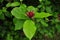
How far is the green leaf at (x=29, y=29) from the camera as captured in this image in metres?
1.17

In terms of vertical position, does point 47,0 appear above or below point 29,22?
below

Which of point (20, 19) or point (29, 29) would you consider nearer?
point (29, 29)

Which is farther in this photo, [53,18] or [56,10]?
[56,10]

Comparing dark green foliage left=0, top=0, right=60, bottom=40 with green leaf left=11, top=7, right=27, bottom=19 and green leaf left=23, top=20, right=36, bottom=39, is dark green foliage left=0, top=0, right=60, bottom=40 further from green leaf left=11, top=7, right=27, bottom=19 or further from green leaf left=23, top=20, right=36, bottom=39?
green leaf left=23, top=20, right=36, bottom=39

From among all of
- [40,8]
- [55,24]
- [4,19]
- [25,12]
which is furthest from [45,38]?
[25,12]

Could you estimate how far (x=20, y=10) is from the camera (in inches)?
51.3

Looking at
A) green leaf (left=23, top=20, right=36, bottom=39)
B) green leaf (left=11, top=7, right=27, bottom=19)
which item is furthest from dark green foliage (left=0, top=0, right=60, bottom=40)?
green leaf (left=23, top=20, right=36, bottom=39)

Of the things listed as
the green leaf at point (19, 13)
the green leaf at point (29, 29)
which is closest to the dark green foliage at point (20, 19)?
the green leaf at point (19, 13)

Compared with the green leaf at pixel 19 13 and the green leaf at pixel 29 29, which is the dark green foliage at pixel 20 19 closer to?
the green leaf at pixel 19 13

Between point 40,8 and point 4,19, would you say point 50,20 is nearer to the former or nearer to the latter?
point 40,8

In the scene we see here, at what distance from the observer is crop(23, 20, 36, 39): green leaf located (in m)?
1.17

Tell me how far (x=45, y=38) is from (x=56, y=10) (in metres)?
0.42

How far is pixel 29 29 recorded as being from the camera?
3.86 feet

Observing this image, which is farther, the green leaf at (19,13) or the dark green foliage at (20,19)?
the dark green foliage at (20,19)
